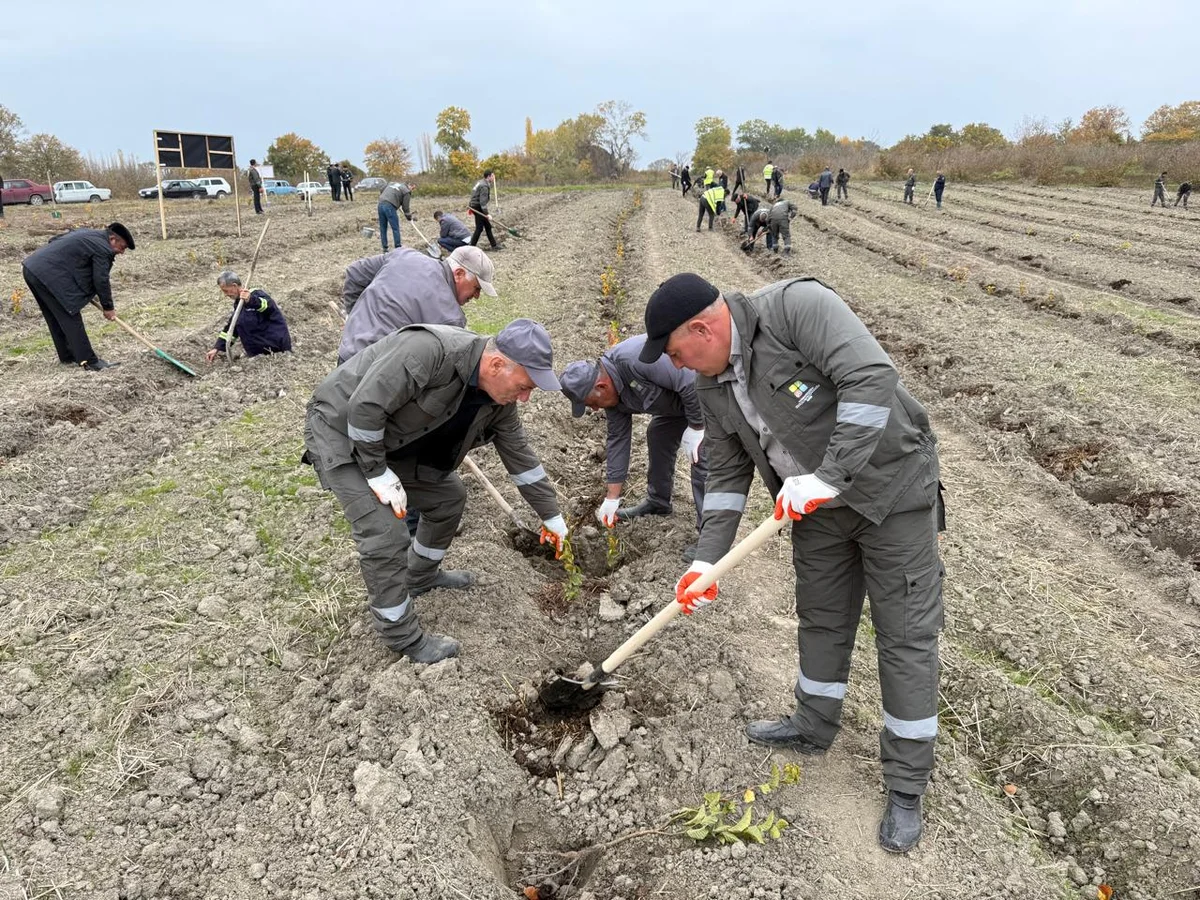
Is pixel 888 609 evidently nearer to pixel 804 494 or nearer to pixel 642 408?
pixel 804 494

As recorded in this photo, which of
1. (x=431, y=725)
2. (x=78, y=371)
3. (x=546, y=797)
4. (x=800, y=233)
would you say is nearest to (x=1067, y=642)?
(x=546, y=797)

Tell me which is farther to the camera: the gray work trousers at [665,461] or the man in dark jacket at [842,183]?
the man in dark jacket at [842,183]

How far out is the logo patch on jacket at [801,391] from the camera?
2486mm

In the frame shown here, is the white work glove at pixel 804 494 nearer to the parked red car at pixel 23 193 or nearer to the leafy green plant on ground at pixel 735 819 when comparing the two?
the leafy green plant on ground at pixel 735 819

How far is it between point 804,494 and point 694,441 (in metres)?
2.16

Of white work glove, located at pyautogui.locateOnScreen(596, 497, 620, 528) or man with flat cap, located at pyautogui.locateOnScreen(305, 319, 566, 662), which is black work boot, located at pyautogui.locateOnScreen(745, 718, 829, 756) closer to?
man with flat cap, located at pyautogui.locateOnScreen(305, 319, 566, 662)

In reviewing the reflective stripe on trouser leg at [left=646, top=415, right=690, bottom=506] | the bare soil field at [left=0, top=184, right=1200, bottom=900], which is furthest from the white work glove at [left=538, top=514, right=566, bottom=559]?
the reflective stripe on trouser leg at [left=646, top=415, right=690, bottom=506]

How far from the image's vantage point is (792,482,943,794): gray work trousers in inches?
99.9

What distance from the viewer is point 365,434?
3.14 metres

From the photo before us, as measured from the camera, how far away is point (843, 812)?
9.47 ft

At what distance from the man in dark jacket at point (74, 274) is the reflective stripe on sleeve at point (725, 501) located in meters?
7.41

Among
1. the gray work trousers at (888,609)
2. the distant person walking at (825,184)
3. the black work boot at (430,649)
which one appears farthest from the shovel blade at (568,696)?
the distant person walking at (825,184)

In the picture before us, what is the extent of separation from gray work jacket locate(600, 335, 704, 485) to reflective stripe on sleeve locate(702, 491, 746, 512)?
3.66ft

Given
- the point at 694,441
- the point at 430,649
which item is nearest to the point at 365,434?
the point at 430,649
